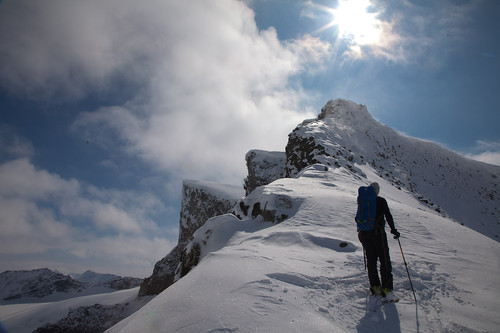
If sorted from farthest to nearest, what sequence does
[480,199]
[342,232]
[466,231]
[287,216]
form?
[480,199] < [287,216] < [466,231] < [342,232]

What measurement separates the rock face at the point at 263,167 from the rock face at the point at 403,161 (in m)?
6.30

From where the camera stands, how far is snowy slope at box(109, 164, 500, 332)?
3148 millimetres

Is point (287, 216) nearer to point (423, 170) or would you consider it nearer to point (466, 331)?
point (466, 331)

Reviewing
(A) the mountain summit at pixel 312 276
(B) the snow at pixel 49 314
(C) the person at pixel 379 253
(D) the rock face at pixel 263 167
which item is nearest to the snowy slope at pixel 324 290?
(A) the mountain summit at pixel 312 276

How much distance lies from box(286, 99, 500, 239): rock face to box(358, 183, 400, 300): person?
17689mm

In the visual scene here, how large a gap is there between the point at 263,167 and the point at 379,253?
31.4 metres

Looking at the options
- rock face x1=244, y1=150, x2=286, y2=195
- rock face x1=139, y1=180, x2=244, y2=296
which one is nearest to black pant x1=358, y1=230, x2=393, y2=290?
rock face x1=139, y1=180, x2=244, y2=296

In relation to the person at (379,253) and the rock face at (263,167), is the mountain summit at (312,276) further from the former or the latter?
the rock face at (263,167)

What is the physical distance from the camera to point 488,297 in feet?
13.3

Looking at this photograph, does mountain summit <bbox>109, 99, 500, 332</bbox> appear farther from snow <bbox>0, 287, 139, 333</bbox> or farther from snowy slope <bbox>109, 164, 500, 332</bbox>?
snow <bbox>0, 287, 139, 333</bbox>

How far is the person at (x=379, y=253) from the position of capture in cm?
430

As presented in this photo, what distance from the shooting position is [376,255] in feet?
15.3

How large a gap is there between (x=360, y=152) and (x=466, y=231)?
936 inches

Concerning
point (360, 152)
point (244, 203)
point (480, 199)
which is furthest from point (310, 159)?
point (480, 199)
